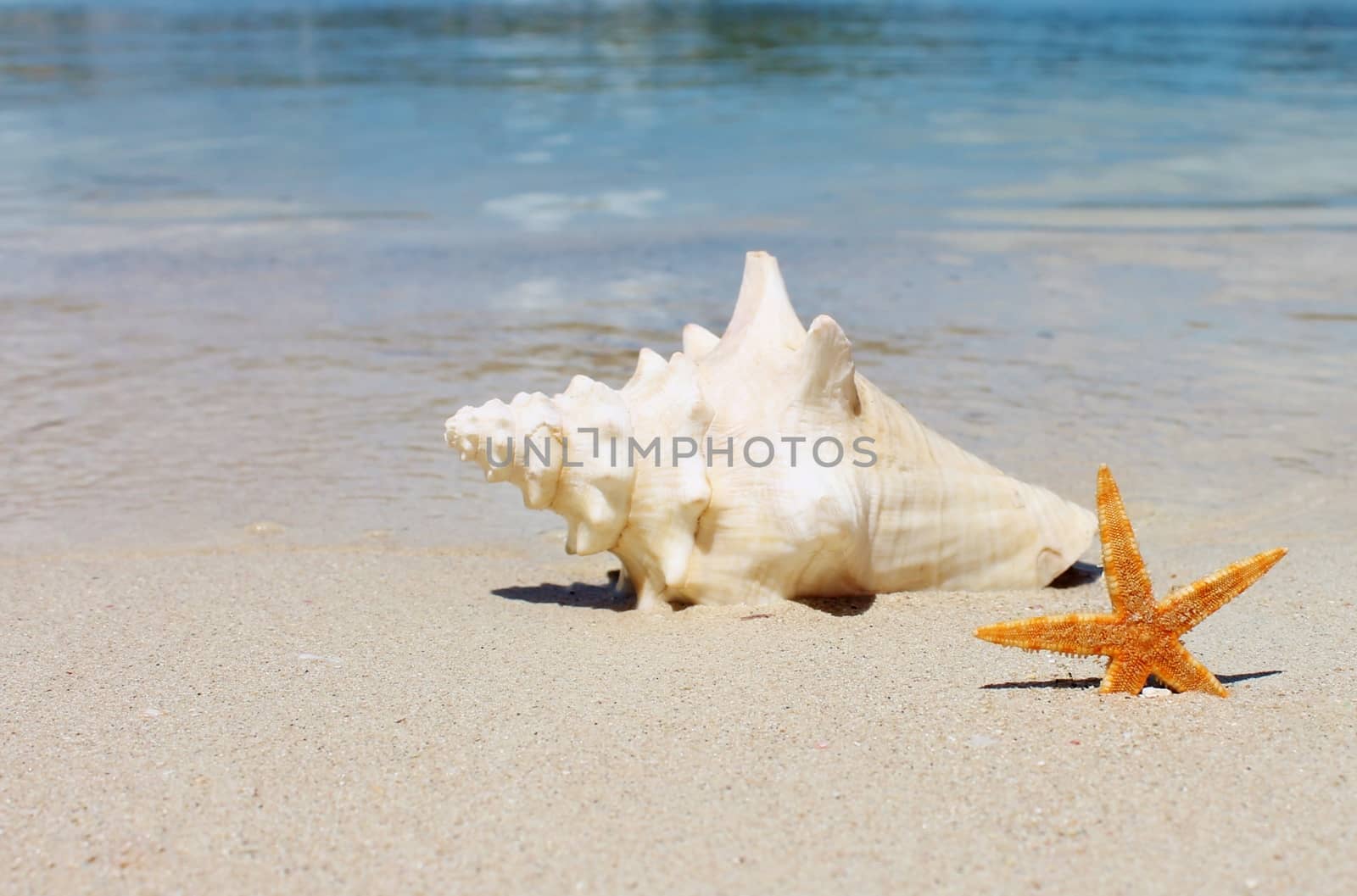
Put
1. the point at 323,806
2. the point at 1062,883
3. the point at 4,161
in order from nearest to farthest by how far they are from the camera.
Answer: the point at 1062,883 < the point at 323,806 < the point at 4,161

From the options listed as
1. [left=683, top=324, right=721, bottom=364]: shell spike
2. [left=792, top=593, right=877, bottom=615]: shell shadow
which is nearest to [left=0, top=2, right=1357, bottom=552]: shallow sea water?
[left=683, top=324, right=721, bottom=364]: shell spike

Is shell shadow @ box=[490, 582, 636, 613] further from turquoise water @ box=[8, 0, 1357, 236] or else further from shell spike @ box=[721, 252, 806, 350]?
turquoise water @ box=[8, 0, 1357, 236]

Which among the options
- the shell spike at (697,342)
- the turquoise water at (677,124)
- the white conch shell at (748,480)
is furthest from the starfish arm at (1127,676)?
the turquoise water at (677,124)

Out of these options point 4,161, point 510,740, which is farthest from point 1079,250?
point 4,161

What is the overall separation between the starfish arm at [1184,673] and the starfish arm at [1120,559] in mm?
111

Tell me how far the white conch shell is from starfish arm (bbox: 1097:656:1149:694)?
0.81 metres

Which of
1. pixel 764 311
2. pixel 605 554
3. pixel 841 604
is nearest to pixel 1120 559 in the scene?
pixel 841 604

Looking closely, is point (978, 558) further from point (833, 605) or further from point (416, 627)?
point (416, 627)

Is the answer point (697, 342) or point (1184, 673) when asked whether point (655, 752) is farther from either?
point (697, 342)

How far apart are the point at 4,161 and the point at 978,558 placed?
454 inches

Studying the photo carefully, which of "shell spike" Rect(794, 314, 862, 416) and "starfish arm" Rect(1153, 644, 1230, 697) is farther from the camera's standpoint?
"shell spike" Rect(794, 314, 862, 416)

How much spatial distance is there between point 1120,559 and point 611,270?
569 cm

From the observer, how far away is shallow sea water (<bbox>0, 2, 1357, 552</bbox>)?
195 inches

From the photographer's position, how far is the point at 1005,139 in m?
13.2
